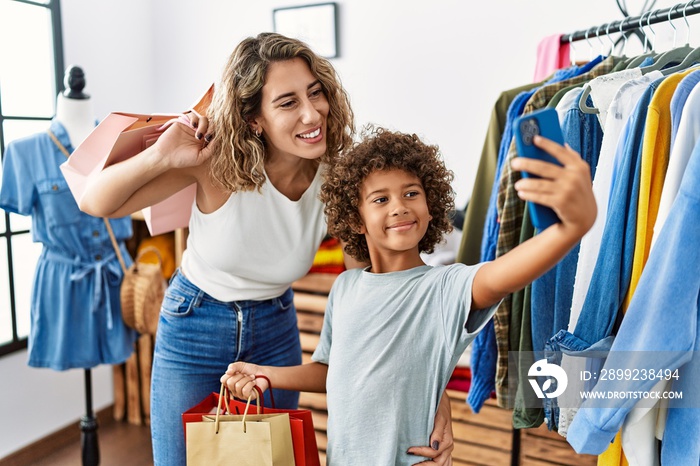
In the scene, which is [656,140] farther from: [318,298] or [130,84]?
[130,84]

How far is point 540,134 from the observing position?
774 mm

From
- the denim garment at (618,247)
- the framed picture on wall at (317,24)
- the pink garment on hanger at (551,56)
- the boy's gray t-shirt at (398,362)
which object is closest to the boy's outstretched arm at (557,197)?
Answer: the boy's gray t-shirt at (398,362)

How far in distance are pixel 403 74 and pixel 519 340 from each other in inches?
57.6

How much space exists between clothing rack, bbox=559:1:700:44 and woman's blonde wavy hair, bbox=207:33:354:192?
790 millimetres

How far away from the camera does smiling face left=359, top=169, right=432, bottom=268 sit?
110cm

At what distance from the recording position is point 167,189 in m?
1.38

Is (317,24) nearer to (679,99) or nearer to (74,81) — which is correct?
(74,81)

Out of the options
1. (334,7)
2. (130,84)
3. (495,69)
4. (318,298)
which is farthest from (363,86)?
(130,84)

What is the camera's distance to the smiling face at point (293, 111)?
1.29m

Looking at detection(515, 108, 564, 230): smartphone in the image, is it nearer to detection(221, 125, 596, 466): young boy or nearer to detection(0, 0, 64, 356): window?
detection(221, 125, 596, 466): young boy

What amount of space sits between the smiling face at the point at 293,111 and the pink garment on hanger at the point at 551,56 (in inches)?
36.8

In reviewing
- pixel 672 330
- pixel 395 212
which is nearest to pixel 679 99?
pixel 672 330

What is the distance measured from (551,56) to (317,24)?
113 cm

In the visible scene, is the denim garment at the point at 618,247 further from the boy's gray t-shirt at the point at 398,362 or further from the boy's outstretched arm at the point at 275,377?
the boy's outstretched arm at the point at 275,377
